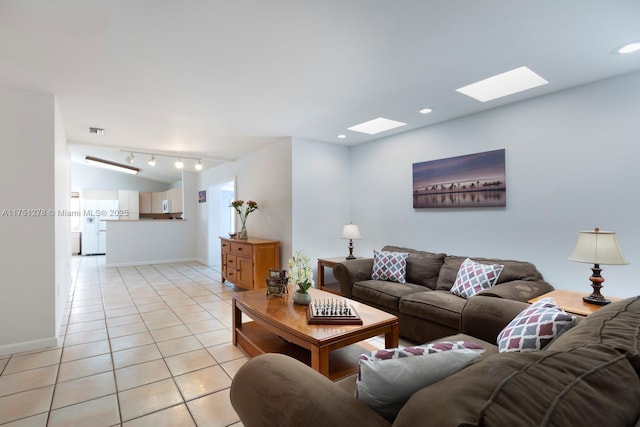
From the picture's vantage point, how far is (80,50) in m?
2.14

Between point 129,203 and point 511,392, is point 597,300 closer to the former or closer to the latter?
point 511,392

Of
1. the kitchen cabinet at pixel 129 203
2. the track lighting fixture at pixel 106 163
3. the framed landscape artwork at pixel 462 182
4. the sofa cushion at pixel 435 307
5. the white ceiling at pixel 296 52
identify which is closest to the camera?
the white ceiling at pixel 296 52

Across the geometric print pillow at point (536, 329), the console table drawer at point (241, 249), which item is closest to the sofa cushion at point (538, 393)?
the geometric print pillow at point (536, 329)

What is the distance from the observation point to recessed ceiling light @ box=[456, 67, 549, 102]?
2.66 m

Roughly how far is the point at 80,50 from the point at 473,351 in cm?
297

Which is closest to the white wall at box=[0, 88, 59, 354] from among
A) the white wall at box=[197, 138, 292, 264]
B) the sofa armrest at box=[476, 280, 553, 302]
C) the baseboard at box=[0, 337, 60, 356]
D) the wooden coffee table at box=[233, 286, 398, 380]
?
the baseboard at box=[0, 337, 60, 356]

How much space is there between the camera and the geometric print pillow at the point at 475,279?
2.81 m

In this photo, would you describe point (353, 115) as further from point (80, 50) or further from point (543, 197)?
point (80, 50)

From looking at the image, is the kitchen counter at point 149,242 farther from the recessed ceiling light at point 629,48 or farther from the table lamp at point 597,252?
the recessed ceiling light at point 629,48

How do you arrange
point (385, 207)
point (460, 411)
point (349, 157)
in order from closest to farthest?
1. point (460, 411)
2. point (385, 207)
3. point (349, 157)

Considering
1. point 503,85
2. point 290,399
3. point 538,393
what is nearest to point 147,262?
point 290,399

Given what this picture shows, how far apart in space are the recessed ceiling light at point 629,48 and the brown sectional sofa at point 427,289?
1802 mm

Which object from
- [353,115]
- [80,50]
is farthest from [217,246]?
[80,50]

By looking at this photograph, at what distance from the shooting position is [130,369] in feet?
7.92
